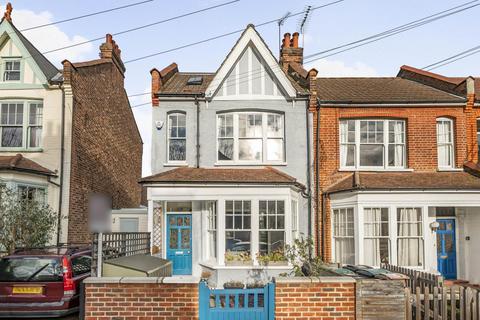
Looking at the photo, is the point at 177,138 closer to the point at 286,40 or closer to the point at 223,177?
the point at 223,177

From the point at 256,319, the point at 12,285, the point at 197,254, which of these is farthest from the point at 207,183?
the point at 256,319

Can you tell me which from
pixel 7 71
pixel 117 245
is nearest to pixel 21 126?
pixel 7 71

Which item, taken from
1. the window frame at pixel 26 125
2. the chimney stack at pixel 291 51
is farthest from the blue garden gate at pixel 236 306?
the chimney stack at pixel 291 51

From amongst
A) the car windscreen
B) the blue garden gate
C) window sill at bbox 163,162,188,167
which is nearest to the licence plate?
the car windscreen

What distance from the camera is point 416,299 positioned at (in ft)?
27.3

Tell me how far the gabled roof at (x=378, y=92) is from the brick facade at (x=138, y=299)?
1208 centimetres

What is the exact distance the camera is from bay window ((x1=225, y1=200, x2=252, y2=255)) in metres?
16.5

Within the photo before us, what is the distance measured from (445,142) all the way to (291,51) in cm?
836

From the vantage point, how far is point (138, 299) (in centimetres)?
807

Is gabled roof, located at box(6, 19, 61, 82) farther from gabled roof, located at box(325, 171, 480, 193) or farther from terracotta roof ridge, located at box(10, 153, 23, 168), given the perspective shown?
gabled roof, located at box(325, 171, 480, 193)

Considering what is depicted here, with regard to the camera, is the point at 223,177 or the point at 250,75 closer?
the point at 223,177

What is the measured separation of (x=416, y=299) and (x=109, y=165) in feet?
60.7

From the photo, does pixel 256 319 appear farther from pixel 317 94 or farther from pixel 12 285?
pixel 317 94

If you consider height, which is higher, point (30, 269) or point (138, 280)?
point (138, 280)
